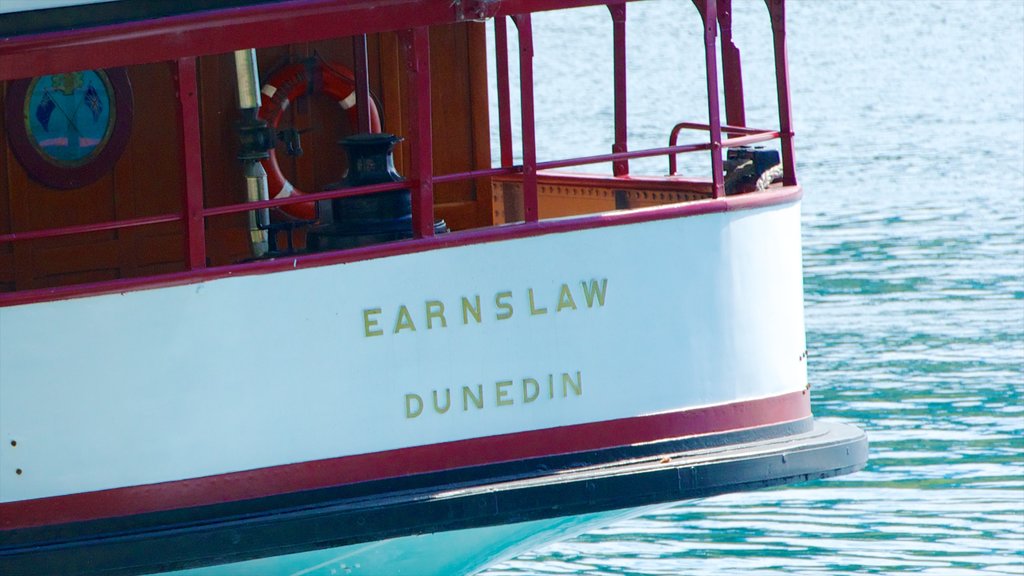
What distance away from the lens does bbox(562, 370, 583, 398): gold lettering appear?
7.59 m

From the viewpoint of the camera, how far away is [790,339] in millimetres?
8180

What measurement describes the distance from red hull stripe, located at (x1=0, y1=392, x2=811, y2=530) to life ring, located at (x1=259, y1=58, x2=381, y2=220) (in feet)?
6.14

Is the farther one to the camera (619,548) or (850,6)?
(850,6)

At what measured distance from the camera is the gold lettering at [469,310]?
7395 millimetres

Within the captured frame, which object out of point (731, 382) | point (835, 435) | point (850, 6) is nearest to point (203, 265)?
point (731, 382)

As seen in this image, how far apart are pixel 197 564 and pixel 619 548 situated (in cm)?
619

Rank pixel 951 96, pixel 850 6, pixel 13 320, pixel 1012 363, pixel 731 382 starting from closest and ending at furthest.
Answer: pixel 13 320, pixel 731 382, pixel 1012 363, pixel 951 96, pixel 850 6

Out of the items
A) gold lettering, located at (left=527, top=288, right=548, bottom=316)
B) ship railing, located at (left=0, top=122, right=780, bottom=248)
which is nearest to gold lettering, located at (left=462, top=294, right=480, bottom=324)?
gold lettering, located at (left=527, top=288, right=548, bottom=316)

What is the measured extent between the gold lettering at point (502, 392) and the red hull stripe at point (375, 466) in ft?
0.48

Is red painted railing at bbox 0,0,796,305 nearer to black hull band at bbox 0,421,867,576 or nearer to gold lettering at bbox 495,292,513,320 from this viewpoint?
gold lettering at bbox 495,292,513,320

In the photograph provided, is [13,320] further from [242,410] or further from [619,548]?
[619,548]

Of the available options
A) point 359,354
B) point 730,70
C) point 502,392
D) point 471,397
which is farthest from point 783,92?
point 359,354

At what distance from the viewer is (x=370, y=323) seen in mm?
7281

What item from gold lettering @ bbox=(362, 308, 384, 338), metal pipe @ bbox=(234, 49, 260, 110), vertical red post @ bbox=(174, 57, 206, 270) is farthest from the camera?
metal pipe @ bbox=(234, 49, 260, 110)
